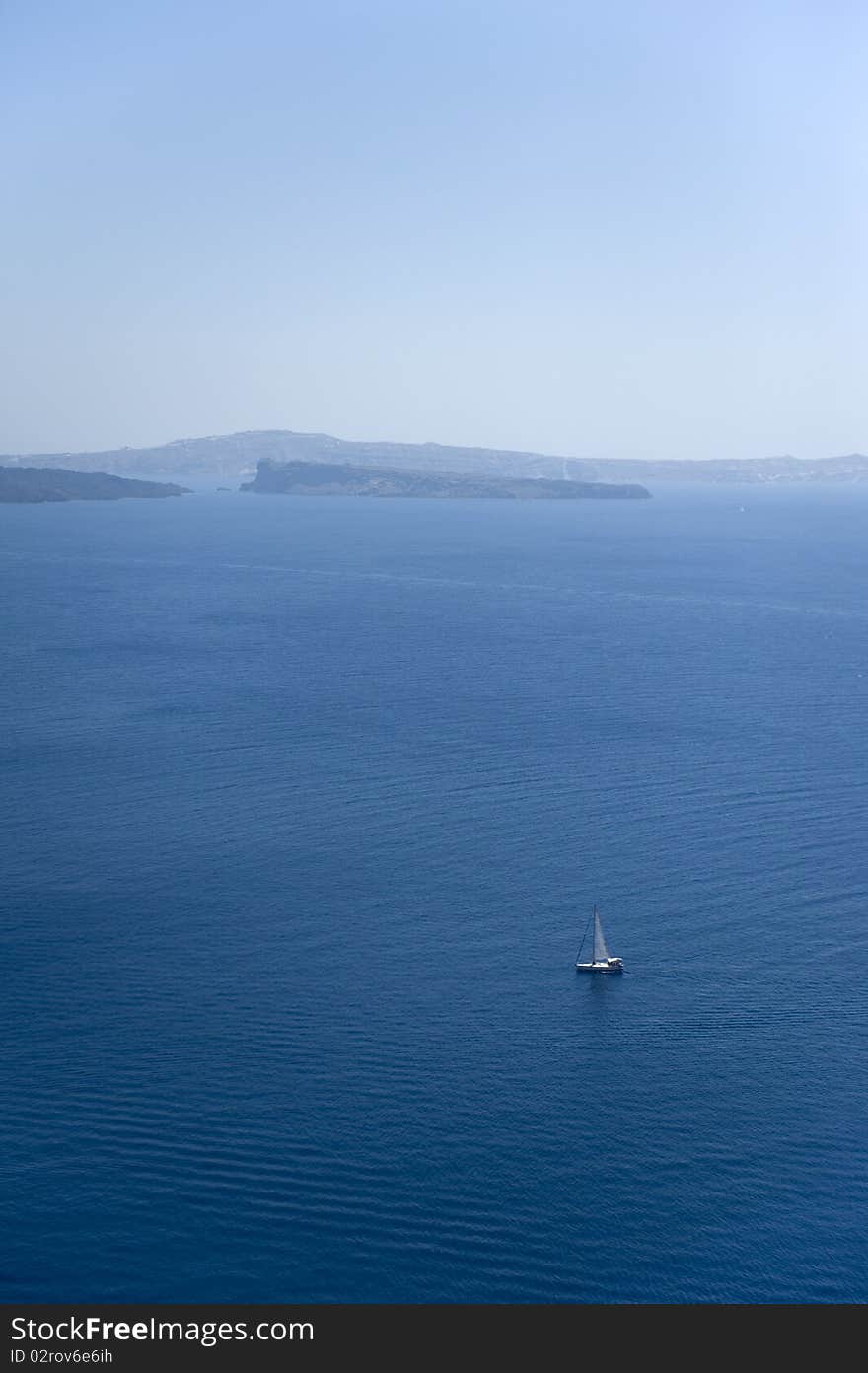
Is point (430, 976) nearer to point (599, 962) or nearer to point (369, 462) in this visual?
point (599, 962)

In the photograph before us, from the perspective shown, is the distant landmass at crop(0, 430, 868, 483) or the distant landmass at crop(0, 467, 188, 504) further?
the distant landmass at crop(0, 430, 868, 483)

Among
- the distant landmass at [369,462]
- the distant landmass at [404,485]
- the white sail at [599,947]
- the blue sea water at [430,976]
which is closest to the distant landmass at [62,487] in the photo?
the distant landmass at [404,485]

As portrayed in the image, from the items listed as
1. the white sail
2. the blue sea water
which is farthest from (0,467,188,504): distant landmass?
the white sail

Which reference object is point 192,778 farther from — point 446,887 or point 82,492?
point 82,492

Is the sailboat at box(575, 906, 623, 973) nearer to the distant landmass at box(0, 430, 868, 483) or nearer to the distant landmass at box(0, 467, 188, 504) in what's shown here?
the distant landmass at box(0, 467, 188, 504)

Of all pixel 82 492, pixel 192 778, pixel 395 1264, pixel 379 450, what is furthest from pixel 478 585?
pixel 379 450

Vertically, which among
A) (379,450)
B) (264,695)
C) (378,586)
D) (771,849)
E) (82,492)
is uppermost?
(379,450)
